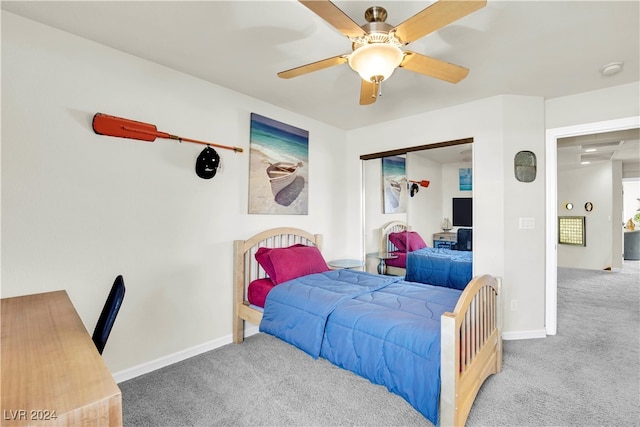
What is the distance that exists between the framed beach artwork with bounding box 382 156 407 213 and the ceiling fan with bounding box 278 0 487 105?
201 centimetres

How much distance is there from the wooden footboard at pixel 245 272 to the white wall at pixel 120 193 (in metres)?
0.08

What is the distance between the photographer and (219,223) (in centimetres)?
286

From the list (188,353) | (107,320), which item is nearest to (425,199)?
(188,353)

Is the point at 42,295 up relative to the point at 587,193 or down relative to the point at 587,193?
down

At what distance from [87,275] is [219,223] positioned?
3.52ft

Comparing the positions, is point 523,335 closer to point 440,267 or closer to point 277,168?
point 440,267

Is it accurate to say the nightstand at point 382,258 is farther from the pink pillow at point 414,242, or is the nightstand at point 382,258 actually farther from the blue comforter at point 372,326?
the blue comforter at point 372,326

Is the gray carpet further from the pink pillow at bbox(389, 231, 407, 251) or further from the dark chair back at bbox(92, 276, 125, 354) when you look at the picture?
the pink pillow at bbox(389, 231, 407, 251)

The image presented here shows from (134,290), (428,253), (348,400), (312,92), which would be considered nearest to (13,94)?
(134,290)

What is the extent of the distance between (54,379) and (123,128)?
1892mm

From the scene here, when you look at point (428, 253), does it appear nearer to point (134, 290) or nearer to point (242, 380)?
point (242, 380)

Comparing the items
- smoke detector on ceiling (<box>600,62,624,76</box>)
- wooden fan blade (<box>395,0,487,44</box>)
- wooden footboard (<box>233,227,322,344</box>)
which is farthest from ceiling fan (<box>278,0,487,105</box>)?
wooden footboard (<box>233,227,322,344</box>)

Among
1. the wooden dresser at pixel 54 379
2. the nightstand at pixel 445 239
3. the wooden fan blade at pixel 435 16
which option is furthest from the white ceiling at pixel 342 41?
the wooden dresser at pixel 54 379

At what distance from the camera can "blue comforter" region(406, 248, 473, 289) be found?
3.29 meters
